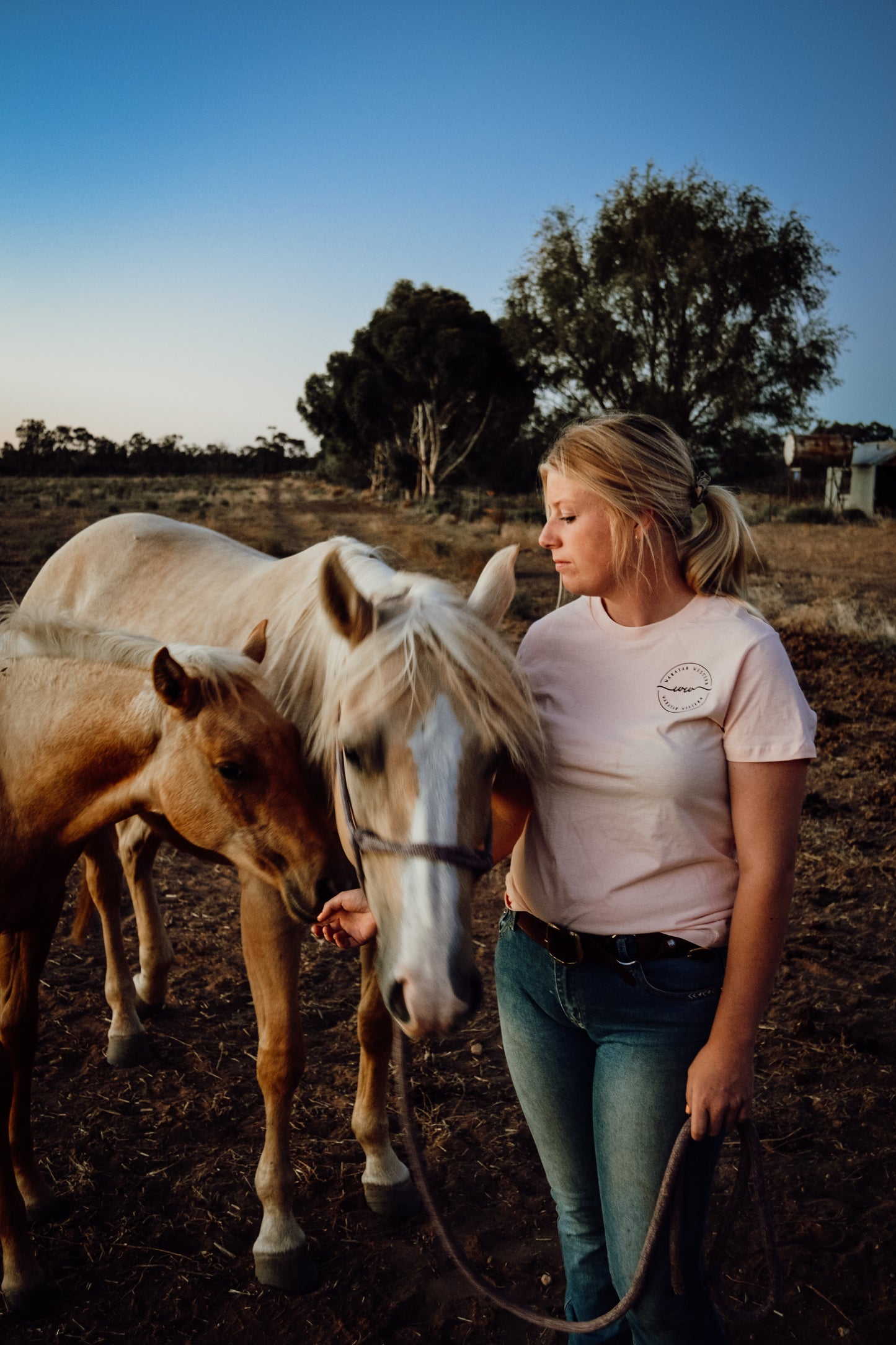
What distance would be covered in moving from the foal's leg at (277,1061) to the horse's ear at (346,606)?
986 millimetres

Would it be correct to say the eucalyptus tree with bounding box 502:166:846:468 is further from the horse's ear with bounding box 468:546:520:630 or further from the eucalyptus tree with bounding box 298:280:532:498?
the horse's ear with bounding box 468:546:520:630

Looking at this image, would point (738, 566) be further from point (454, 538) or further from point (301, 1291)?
point (454, 538)

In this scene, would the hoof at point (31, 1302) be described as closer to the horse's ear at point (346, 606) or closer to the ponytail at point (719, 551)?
the horse's ear at point (346, 606)

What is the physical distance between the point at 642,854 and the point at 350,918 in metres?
0.64

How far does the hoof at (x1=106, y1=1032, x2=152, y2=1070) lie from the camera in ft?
10.9

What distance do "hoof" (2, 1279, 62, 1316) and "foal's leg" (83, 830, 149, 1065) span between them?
107 centimetres

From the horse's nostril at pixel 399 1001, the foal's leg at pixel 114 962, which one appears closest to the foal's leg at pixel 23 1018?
the foal's leg at pixel 114 962

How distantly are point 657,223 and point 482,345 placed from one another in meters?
9.99

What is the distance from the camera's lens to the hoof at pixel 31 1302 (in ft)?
7.38

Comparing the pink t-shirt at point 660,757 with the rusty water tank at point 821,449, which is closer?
the pink t-shirt at point 660,757

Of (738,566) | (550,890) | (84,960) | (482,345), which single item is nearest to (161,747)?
(550,890)

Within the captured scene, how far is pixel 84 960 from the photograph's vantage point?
4.09 meters

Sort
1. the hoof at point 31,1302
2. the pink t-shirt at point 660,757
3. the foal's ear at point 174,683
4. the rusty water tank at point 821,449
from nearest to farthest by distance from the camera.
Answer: the pink t-shirt at point 660,757 < the foal's ear at point 174,683 < the hoof at point 31,1302 < the rusty water tank at point 821,449

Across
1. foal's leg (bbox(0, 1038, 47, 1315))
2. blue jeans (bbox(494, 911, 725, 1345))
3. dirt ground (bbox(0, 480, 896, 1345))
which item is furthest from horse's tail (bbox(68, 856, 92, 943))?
blue jeans (bbox(494, 911, 725, 1345))
